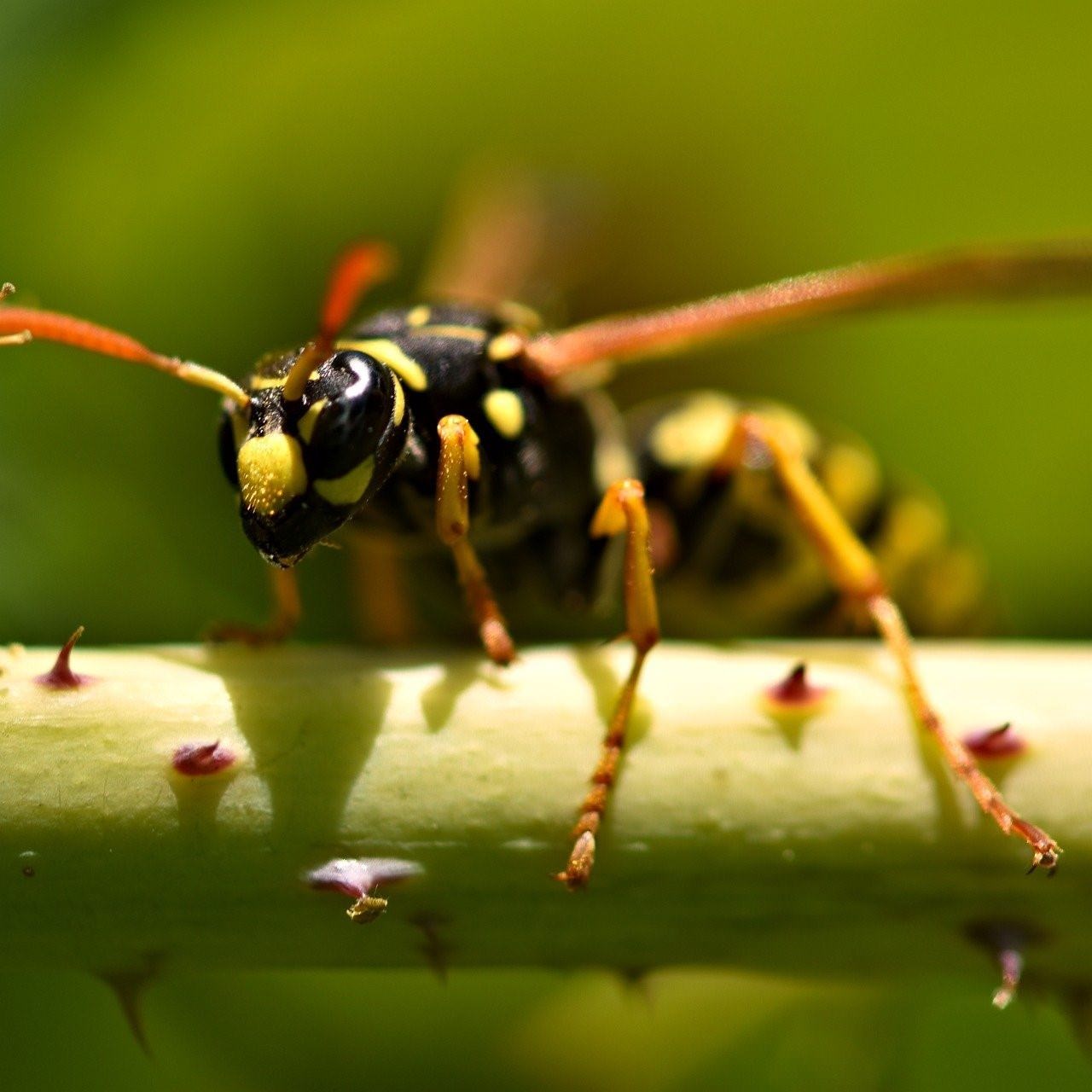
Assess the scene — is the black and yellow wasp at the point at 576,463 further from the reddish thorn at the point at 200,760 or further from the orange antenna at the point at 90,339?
the reddish thorn at the point at 200,760

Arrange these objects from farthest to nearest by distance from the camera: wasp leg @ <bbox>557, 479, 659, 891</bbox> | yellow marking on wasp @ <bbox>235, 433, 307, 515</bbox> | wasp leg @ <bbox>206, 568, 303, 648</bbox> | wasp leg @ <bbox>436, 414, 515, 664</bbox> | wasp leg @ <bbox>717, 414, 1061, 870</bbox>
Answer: wasp leg @ <bbox>206, 568, 303, 648</bbox> → wasp leg @ <bbox>436, 414, 515, 664</bbox> → yellow marking on wasp @ <bbox>235, 433, 307, 515</bbox> → wasp leg @ <bbox>717, 414, 1061, 870</bbox> → wasp leg @ <bbox>557, 479, 659, 891</bbox>

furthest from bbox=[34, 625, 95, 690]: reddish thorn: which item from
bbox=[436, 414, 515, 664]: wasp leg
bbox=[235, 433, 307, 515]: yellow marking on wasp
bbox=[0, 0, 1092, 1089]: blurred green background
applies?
bbox=[0, 0, 1092, 1089]: blurred green background

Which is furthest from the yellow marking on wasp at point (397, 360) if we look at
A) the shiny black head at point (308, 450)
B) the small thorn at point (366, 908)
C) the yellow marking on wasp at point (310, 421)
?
the small thorn at point (366, 908)

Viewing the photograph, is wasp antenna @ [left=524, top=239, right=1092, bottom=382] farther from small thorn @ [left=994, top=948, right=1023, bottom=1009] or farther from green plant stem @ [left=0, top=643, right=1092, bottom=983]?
small thorn @ [left=994, top=948, right=1023, bottom=1009]

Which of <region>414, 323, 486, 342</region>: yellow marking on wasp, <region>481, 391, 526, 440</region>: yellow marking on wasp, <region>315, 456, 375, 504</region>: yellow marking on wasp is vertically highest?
<region>414, 323, 486, 342</region>: yellow marking on wasp

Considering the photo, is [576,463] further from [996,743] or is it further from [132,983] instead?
[132,983]

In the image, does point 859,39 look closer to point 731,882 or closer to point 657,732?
point 657,732

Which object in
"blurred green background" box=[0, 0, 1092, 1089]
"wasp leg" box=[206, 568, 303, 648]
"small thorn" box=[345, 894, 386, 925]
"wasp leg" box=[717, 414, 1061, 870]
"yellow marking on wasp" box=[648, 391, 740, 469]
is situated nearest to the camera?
"small thorn" box=[345, 894, 386, 925]

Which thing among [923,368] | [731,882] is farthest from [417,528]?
[923,368]
